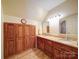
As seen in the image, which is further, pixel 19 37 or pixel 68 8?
pixel 19 37

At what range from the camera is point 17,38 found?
3529mm

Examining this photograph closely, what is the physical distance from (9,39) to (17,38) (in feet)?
1.35

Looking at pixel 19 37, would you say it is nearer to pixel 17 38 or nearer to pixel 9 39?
pixel 17 38

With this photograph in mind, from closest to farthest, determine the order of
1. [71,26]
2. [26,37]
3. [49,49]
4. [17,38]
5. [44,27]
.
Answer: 1. [71,26]
2. [49,49]
3. [17,38]
4. [26,37]
5. [44,27]

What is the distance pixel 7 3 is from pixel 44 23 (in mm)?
2648

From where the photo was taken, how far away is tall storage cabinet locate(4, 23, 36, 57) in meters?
3.13

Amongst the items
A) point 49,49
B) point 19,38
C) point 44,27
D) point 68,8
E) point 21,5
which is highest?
point 21,5

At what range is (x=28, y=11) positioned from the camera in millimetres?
3959

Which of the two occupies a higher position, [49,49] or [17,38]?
[17,38]

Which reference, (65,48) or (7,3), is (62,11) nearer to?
(65,48)

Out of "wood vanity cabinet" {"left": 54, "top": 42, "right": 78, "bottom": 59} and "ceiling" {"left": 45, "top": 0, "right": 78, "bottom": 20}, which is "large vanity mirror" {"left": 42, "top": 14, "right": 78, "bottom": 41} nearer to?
"ceiling" {"left": 45, "top": 0, "right": 78, "bottom": 20}

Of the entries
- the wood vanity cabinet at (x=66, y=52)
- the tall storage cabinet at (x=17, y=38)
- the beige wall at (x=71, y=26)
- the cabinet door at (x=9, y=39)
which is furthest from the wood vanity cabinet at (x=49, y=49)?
the cabinet door at (x=9, y=39)

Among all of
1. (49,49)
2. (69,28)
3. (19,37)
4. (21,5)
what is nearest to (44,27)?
(19,37)

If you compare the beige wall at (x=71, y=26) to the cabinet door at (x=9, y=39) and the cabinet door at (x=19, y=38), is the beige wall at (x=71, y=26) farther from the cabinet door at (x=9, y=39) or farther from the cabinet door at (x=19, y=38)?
the cabinet door at (x=9, y=39)
